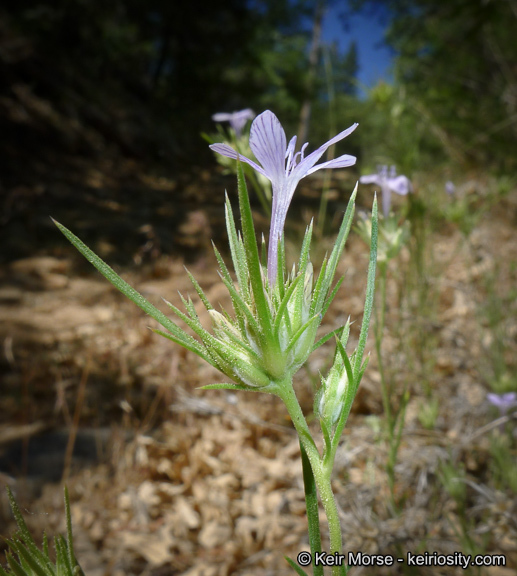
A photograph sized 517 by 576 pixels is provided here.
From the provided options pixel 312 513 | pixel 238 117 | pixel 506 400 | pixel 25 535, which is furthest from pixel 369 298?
pixel 506 400

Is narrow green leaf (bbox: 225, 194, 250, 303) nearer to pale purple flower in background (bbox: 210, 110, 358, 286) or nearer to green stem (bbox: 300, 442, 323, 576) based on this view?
pale purple flower in background (bbox: 210, 110, 358, 286)

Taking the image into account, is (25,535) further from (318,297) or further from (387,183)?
(387,183)

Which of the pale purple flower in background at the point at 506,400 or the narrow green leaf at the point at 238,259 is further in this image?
the pale purple flower in background at the point at 506,400

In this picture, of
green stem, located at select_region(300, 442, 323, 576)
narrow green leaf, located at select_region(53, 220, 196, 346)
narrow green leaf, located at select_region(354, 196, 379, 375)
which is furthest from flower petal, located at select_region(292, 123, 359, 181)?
green stem, located at select_region(300, 442, 323, 576)

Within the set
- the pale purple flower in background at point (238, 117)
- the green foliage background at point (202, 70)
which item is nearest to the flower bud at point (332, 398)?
the pale purple flower in background at point (238, 117)

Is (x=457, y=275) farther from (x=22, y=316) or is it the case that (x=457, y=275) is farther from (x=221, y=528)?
(x=22, y=316)

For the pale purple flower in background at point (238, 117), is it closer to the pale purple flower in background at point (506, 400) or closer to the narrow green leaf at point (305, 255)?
the narrow green leaf at point (305, 255)
